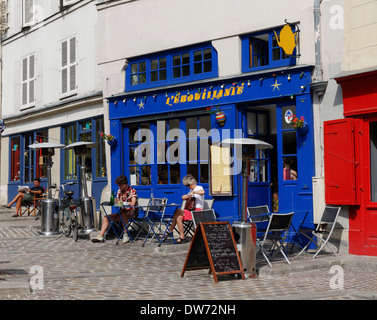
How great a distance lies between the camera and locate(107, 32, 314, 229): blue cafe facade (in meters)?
11.7

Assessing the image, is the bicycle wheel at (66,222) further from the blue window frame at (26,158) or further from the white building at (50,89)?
the blue window frame at (26,158)

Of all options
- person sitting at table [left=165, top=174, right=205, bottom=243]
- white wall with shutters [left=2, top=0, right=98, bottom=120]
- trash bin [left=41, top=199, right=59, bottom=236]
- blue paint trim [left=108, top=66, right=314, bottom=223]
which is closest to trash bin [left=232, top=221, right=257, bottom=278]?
blue paint trim [left=108, top=66, right=314, bottom=223]

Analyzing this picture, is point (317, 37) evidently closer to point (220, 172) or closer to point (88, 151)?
point (220, 172)

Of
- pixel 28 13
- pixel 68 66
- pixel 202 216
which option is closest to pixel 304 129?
pixel 202 216

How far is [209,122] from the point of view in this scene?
13.2 metres

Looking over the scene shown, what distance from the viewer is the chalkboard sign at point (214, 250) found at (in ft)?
27.4

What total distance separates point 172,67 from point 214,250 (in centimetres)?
653

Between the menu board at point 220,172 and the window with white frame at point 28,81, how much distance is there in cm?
899

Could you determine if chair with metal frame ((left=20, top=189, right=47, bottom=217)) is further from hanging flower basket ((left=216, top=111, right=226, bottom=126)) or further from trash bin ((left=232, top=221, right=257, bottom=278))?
trash bin ((left=232, top=221, right=257, bottom=278))

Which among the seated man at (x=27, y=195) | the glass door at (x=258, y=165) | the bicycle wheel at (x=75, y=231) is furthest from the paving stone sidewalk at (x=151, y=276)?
the seated man at (x=27, y=195)

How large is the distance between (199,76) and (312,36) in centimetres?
286

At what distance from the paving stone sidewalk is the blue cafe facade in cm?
180

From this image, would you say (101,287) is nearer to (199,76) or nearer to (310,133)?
(310,133)
